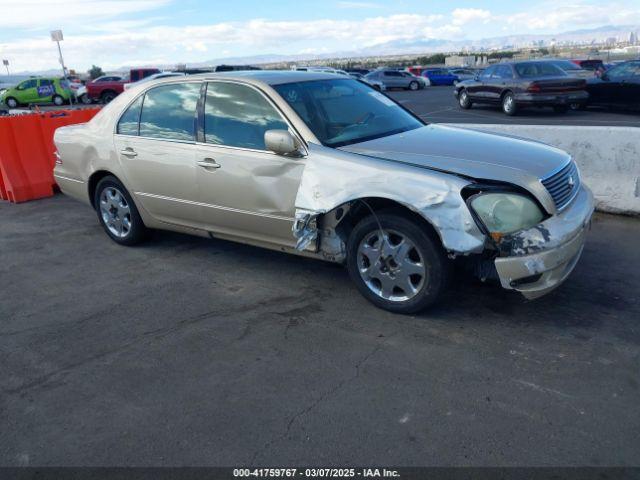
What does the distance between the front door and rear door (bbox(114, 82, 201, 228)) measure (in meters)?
0.16

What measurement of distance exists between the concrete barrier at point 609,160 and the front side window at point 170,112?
113 inches

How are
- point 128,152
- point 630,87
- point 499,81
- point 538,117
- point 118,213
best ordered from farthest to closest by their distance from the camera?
point 499,81
point 538,117
point 630,87
point 118,213
point 128,152

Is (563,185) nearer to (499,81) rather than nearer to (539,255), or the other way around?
(539,255)

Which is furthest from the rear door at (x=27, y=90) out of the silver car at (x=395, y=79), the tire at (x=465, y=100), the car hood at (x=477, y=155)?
the car hood at (x=477, y=155)

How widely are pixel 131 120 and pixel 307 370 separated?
3.31m

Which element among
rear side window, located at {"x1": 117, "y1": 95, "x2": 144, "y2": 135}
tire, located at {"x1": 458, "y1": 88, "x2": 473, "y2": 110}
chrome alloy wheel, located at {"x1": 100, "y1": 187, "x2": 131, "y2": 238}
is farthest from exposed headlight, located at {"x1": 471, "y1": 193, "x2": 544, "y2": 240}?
tire, located at {"x1": 458, "y1": 88, "x2": 473, "y2": 110}

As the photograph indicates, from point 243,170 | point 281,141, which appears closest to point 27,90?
point 243,170

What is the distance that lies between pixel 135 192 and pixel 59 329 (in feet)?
5.57

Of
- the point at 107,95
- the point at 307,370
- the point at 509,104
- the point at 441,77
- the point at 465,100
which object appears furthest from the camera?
the point at 441,77

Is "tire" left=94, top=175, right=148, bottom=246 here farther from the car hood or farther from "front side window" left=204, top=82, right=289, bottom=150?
the car hood

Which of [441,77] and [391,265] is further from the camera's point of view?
[441,77]

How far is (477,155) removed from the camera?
3.88 metres

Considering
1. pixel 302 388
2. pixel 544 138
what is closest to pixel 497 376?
pixel 302 388

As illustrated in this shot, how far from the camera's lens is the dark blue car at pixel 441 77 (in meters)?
39.1
